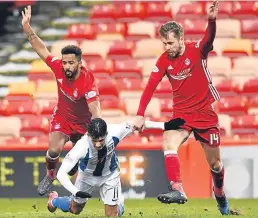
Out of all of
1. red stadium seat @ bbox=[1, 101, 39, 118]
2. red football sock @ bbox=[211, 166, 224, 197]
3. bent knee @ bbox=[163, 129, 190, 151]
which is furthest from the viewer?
red stadium seat @ bbox=[1, 101, 39, 118]

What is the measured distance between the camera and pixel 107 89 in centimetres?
1667

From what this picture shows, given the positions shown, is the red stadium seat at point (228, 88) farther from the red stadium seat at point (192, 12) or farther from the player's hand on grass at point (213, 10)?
the player's hand on grass at point (213, 10)

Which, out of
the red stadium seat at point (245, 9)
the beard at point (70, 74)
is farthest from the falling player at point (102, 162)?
the red stadium seat at point (245, 9)

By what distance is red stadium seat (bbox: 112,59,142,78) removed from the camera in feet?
56.2

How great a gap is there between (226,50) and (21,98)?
12.0 feet

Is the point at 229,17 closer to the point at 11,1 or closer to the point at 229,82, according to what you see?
the point at 229,82

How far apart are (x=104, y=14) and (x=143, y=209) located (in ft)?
23.9

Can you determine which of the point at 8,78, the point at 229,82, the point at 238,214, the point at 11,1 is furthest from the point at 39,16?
the point at 238,214

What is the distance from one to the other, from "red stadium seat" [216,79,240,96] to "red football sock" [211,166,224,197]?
6.20 metres

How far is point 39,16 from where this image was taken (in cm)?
1936

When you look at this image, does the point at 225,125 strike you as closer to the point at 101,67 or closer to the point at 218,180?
the point at 101,67

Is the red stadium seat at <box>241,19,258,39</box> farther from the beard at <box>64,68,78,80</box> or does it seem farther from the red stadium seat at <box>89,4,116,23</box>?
the beard at <box>64,68,78,80</box>

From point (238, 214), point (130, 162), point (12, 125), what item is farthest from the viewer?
point (12, 125)

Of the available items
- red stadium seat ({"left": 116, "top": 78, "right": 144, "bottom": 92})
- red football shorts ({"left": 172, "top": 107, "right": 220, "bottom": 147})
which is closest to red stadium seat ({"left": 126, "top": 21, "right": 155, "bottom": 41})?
red stadium seat ({"left": 116, "top": 78, "right": 144, "bottom": 92})
